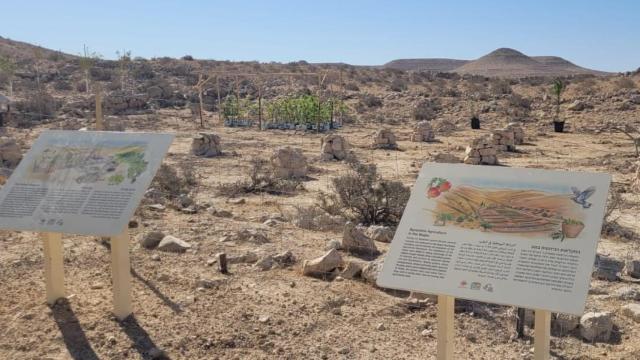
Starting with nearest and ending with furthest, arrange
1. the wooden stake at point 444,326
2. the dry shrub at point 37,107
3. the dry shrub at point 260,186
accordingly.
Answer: the wooden stake at point 444,326 → the dry shrub at point 260,186 → the dry shrub at point 37,107

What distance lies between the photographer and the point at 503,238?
147 inches

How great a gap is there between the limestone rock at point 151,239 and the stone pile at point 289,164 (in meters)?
5.41

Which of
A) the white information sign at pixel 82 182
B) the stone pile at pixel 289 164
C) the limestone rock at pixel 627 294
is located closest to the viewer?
the white information sign at pixel 82 182

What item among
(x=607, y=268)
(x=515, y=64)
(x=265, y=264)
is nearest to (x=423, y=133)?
(x=607, y=268)

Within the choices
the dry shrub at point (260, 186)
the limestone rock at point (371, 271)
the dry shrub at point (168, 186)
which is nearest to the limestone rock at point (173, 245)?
the limestone rock at point (371, 271)

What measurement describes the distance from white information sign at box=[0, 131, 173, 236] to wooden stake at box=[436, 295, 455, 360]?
7.83ft

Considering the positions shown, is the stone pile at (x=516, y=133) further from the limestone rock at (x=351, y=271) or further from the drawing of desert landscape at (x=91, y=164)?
Answer: the drawing of desert landscape at (x=91, y=164)

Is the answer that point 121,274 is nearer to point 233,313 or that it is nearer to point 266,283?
point 233,313

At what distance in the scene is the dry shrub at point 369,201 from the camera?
8.72 meters

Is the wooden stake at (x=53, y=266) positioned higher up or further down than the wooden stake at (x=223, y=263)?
higher up

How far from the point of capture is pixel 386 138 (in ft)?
58.2

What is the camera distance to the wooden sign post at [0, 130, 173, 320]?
4887mm

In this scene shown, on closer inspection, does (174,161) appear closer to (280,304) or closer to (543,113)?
(280,304)

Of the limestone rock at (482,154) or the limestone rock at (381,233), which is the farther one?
the limestone rock at (482,154)
